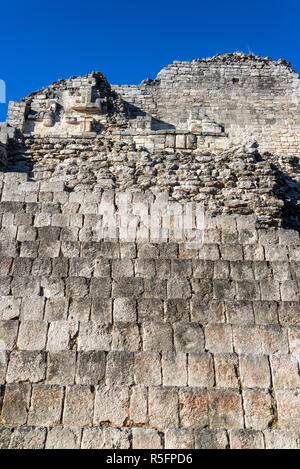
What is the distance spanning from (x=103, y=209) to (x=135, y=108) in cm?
877

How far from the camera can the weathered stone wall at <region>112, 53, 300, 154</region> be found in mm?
15195

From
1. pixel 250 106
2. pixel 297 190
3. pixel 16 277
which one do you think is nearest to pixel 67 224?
pixel 16 277

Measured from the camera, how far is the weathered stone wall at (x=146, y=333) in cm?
513

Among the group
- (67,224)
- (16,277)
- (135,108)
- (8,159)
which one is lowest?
(16,277)

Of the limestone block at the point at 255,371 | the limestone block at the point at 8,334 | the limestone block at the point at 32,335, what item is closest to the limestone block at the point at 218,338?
the limestone block at the point at 255,371

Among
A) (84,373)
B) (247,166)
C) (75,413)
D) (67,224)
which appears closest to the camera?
(75,413)

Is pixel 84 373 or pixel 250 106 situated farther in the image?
pixel 250 106

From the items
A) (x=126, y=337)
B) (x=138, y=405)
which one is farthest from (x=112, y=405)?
(x=126, y=337)

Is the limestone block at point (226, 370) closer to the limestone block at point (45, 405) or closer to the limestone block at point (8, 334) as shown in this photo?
the limestone block at point (45, 405)

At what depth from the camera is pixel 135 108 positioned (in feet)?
51.6

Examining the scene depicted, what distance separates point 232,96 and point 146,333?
12.0m

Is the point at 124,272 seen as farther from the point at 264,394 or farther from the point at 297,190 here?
the point at 297,190

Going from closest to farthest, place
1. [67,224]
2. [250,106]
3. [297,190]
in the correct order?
[67,224] → [297,190] → [250,106]

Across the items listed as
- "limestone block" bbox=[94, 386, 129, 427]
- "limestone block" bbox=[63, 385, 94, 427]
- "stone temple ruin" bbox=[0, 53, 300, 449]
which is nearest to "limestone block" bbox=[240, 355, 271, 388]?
"stone temple ruin" bbox=[0, 53, 300, 449]
